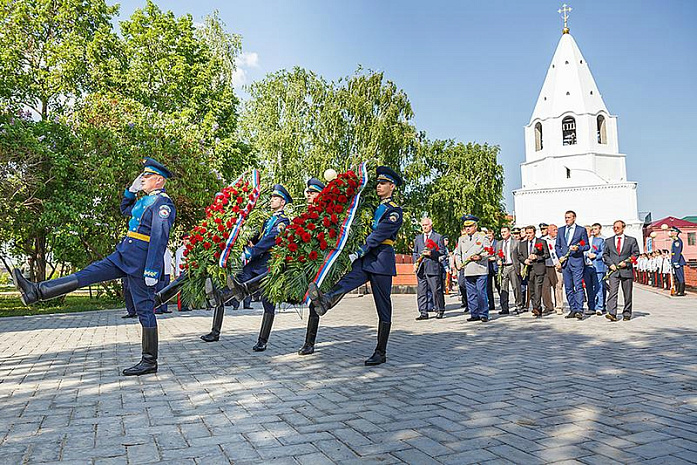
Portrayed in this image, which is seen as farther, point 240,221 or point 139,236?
point 240,221

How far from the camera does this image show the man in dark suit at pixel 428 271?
41.5 ft

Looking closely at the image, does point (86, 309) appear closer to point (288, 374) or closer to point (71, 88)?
point (71, 88)

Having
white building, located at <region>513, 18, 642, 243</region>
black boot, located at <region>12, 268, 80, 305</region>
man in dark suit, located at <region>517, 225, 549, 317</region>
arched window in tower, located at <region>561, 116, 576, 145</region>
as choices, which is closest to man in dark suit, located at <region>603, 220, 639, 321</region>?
man in dark suit, located at <region>517, 225, 549, 317</region>

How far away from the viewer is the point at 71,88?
21.1 meters

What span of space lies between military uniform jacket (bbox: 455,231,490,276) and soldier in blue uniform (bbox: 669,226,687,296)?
32.6 feet

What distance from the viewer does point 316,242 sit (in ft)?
23.0

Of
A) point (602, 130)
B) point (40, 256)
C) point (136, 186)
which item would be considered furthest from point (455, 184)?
point (136, 186)

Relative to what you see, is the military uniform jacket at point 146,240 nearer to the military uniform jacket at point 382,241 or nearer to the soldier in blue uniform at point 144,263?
the soldier in blue uniform at point 144,263

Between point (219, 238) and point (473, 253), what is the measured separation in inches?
227

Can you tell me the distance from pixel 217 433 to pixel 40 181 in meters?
14.2

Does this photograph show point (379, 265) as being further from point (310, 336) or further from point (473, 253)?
point (473, 253)

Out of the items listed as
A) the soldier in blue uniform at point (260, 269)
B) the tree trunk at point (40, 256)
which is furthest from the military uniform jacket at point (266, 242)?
the tree trunk at point (40, 256)

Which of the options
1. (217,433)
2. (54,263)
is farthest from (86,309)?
(217,433)

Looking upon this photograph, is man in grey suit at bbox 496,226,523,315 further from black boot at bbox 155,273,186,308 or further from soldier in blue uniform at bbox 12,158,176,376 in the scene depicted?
soldier in blue uniform at bbox 12,158,176,376
